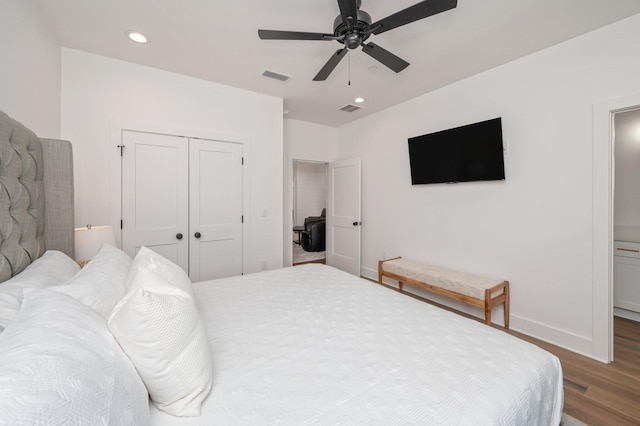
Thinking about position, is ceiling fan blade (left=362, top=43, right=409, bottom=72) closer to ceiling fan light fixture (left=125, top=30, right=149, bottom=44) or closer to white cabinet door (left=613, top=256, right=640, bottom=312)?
ceiling fan light fixture (left=125, top=30, right=149, bottom=44)

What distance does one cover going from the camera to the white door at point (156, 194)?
278 centimetres

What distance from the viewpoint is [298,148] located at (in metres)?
4.69

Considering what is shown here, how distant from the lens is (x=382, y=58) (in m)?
2.01

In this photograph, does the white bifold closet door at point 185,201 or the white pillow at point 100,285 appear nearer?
the white pillow at point 100,285

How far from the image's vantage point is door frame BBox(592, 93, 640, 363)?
2.14 metres

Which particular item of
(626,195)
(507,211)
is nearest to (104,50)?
(507,211)

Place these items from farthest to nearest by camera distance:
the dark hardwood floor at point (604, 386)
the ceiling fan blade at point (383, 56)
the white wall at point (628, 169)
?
the white wall at point (628, 169)
the ceiling fan blade at point (383, 56)
the dark hardwood floor at point (604, 386)

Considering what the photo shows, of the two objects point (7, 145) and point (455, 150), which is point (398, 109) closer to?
point (455, 150)

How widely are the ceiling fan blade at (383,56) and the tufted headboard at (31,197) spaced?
202 centimetres

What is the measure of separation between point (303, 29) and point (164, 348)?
93.2 inches

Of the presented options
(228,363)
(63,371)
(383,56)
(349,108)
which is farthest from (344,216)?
(63,371)

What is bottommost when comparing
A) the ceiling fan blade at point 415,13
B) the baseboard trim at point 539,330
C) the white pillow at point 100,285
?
the baseboard trim at point 539,330

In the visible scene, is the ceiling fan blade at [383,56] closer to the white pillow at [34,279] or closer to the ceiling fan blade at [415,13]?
the ceiling fan blade at [415,13]

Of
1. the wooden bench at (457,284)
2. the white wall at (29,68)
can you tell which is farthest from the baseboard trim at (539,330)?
the white wall at (29,68)
